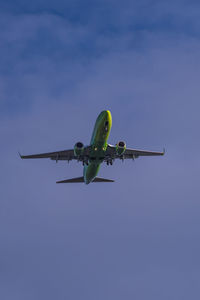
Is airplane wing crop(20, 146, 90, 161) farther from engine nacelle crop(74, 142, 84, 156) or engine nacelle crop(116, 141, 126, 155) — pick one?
engine nacelle crop(116, 141, 126, 155)

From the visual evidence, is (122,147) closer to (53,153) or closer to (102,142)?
(102,142)

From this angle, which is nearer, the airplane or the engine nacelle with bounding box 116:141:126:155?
the airplane

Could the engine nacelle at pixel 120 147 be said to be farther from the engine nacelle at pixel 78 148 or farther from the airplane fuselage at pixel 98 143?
the engine nacelle at pixel 78 148

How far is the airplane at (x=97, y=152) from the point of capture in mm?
66375

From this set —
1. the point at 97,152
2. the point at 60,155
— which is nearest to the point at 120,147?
the point at 97,152

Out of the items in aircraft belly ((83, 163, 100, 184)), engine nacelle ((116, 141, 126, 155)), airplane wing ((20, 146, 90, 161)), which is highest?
engine nacelle ((116, 141, 126, 155))

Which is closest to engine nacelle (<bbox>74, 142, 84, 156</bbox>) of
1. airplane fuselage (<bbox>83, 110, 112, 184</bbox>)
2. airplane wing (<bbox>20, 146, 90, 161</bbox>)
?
airplane fuselage (<bbox>83, 110, 112, 184</bbox>)

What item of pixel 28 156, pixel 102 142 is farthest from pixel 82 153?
pixel 28 156

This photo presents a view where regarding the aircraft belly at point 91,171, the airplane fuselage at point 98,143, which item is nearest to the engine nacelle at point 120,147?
the airplane fuselage at point 98,143

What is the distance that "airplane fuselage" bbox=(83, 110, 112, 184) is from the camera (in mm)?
65700

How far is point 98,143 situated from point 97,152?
6.19 ft

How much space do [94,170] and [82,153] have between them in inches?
165

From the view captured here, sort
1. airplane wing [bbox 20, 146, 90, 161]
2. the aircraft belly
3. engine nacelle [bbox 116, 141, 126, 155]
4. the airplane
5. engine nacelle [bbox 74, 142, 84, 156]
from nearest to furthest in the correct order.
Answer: the airplane, engine nacelle [bbox 74, 142, 84, 156], engine nacelle [bbox 116, 141, 126, 155], the aircraft belly, airplane wing [bbox 20, 146, 90, 161]

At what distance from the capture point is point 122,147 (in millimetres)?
70500
